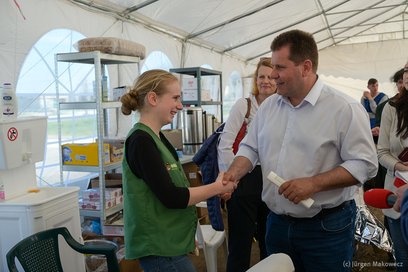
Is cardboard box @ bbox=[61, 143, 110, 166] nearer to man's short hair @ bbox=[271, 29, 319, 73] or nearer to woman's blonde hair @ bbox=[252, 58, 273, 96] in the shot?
woman's blonde hair @ bbox=[252, 58, 273, 96]

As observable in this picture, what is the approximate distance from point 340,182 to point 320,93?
0.38 metres

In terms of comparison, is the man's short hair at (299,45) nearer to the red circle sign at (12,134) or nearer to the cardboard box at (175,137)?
the red circle sign at (12,134)

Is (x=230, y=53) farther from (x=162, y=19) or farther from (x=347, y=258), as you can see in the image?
(x=347, y=258)

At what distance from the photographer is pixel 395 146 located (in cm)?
195

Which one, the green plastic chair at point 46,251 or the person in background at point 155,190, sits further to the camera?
the green plastic chair at point 46,251

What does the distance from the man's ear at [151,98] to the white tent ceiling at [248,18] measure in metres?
2.40

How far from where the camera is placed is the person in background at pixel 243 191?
225cm

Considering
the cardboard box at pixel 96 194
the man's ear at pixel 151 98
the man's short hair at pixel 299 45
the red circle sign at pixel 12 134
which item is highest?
the man's short hair at pixel 299 45

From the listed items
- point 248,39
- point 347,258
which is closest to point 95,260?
point 347,258

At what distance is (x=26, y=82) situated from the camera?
9.90 feet

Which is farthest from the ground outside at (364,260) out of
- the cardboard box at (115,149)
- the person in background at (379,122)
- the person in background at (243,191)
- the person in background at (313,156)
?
the person in background at (313,156)

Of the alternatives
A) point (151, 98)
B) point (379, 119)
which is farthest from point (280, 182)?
point (379, 119)

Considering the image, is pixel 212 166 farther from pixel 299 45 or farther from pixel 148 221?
pixel 299 45

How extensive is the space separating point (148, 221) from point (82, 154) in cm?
167
